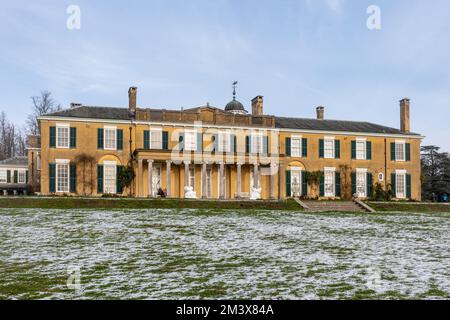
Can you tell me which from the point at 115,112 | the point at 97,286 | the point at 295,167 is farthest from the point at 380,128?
the point at 97,286

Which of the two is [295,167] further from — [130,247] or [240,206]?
[130,247]

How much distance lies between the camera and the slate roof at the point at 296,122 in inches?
1326

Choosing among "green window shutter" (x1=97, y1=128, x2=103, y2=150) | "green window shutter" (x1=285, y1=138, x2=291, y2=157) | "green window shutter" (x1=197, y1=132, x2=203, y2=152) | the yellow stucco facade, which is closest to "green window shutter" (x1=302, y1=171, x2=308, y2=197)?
the yellow stucco facade

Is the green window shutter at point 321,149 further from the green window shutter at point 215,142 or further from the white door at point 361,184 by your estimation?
the green window shutter at point 215,142

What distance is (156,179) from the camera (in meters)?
34.3

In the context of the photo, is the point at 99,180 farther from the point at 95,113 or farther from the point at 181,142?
the point at 181,142

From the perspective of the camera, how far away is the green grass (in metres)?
24.7

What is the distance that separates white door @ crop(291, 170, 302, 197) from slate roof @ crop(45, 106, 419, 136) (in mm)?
3531

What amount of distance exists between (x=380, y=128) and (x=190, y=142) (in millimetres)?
16920

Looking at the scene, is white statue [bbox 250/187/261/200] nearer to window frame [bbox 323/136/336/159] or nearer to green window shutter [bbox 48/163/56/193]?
window frame [bbox 323/136/336/159]

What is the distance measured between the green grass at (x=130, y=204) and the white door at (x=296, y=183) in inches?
324

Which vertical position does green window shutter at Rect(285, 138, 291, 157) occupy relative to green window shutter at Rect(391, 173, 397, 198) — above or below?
above

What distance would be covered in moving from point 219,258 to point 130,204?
50.4ft
